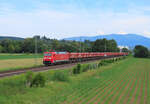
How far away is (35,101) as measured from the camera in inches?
465

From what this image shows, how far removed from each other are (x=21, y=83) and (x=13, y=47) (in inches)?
4021

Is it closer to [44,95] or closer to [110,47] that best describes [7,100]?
[44,95]

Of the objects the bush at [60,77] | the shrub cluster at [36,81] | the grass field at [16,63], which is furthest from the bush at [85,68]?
the shrub cluster at [36,81]

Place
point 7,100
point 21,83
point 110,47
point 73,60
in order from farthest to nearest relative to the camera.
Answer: point 110,47, point 73,60, point 21,83, point 7,100

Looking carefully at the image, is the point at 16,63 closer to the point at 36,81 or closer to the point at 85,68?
the point at 85,68

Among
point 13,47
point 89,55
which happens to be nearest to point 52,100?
point 89,55

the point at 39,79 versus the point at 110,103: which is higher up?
the point at 39,79

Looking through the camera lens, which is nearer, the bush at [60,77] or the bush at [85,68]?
the bush at [60,77]

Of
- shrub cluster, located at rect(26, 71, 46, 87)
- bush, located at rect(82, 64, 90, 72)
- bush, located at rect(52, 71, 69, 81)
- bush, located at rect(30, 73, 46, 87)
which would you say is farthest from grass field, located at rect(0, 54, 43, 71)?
bush, located at rect(30, 73, 46, 87)

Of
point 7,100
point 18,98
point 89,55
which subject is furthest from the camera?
point 89,55

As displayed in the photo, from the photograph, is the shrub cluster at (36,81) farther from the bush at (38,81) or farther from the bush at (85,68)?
the bush at (85,68)

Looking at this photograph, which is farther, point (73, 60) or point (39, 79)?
point (73, 60)

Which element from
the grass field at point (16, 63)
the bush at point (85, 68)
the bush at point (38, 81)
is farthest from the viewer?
the grass field at point (16, 63)

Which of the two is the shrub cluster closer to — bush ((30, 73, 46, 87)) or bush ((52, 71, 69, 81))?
bush ((30, 73, 46, 87))
